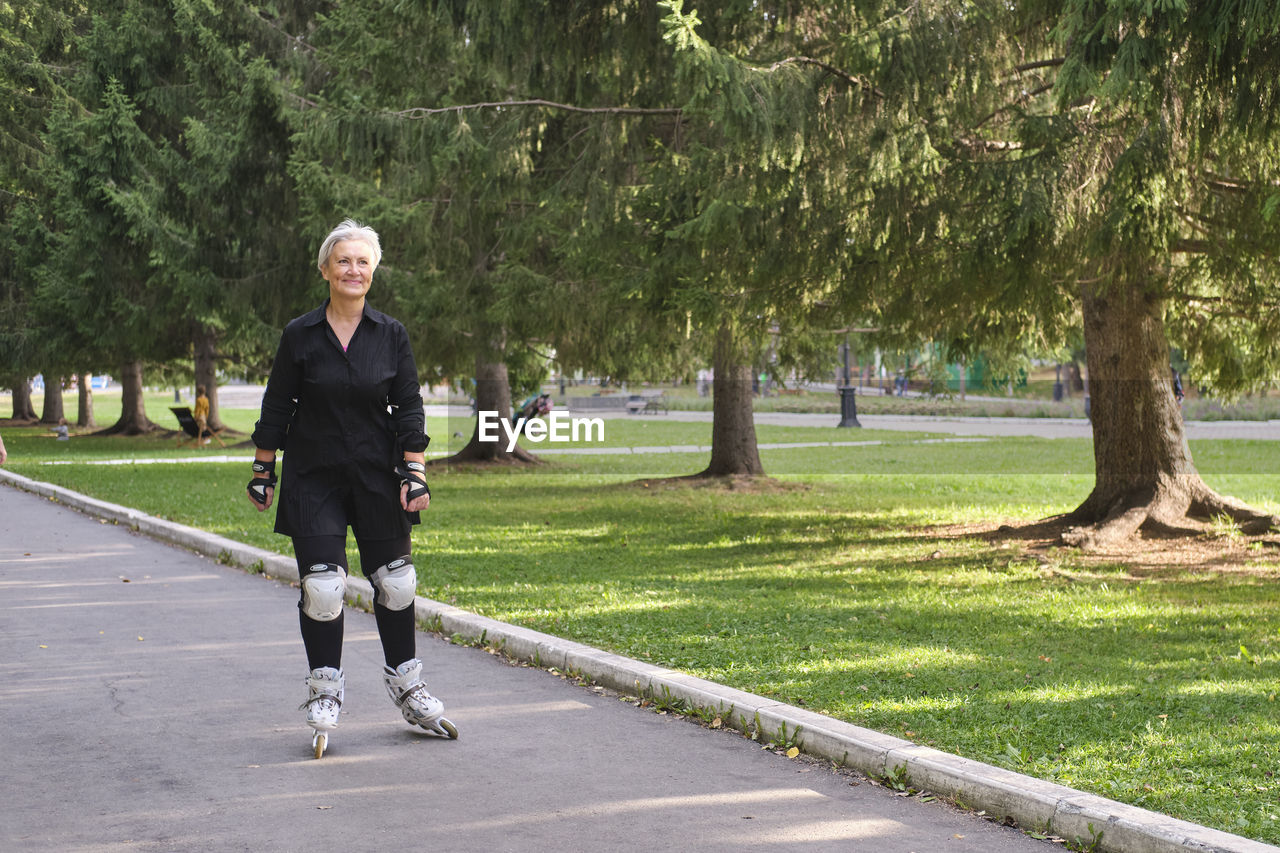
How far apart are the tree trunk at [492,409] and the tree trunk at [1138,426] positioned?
45.0 feet

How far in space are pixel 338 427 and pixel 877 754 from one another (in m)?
2.55

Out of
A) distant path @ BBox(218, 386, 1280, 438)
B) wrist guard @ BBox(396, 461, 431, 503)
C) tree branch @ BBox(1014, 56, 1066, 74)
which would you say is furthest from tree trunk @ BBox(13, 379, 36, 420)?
wrist guard @ BBox(396, 461, 431, 503)

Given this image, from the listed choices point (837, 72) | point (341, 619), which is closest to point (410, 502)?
point (341, 619)

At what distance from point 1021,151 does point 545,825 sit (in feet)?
23.6

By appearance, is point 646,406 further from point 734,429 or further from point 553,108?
point 553,108

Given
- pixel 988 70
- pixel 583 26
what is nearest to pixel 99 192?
pixel 583 26

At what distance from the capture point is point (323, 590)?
222 inches

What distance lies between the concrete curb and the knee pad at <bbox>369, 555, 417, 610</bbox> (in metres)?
1.48

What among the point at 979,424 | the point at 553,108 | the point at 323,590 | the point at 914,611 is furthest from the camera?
the point at 979,424

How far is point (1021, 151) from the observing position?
1025cm

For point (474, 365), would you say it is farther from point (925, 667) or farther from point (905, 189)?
point (925, 667)

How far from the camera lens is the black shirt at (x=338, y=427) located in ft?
18.5

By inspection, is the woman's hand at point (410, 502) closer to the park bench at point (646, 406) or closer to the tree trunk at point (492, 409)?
the tree trunk at point (492, 409)

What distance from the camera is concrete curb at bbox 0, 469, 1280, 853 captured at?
439 cm
